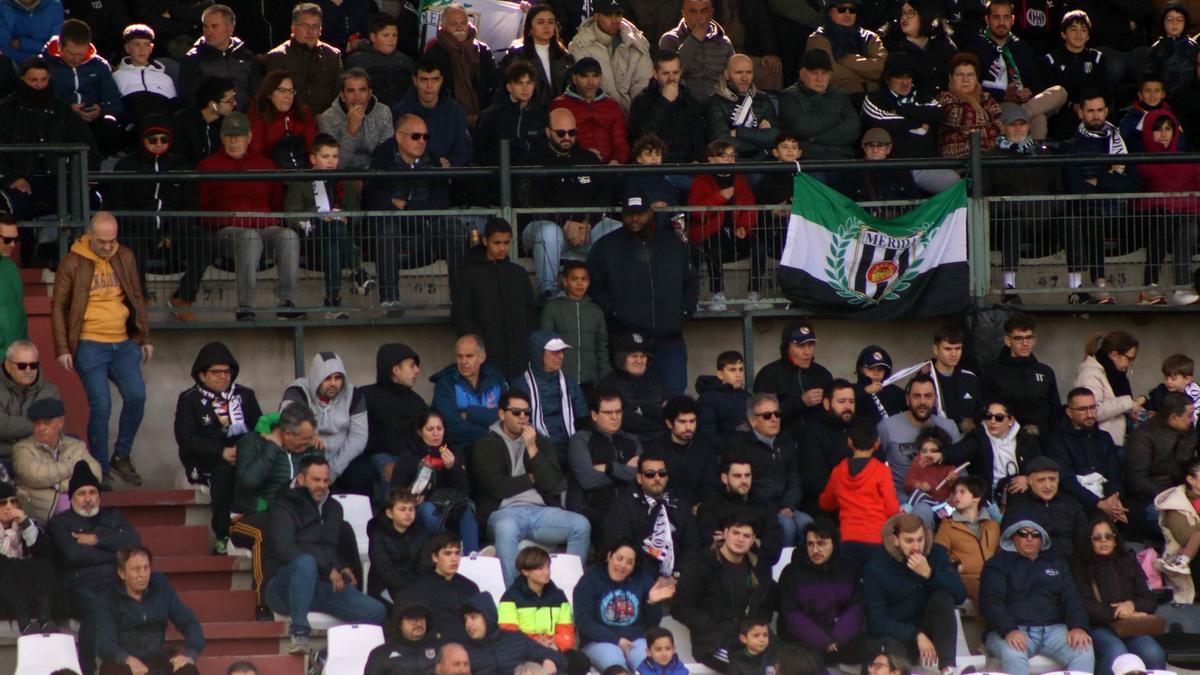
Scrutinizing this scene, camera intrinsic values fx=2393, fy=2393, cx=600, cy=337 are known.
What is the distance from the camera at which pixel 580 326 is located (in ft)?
51.7

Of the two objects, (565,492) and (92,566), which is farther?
(565,492)

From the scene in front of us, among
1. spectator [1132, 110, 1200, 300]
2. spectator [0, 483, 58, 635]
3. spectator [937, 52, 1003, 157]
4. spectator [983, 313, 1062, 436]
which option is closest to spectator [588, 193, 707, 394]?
spectator [983, 313, 1062, 436]

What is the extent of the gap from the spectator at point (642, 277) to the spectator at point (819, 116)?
169cm

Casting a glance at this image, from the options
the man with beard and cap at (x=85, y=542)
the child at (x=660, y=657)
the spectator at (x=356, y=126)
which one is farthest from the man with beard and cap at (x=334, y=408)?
the child at (x=660, y=657)

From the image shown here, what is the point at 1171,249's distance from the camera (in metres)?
16.9

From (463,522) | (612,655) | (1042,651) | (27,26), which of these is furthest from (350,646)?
(27,26)

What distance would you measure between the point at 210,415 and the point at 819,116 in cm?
504

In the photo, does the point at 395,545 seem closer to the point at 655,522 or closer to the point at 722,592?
the point at 655,522

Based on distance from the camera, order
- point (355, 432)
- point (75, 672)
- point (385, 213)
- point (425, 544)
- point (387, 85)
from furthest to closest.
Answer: point (387, 85) < point (385, 213) < point (355, 432) < point (425, 544) < point (75, 672)

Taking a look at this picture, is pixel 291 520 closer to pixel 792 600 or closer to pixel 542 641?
pixel 542 641

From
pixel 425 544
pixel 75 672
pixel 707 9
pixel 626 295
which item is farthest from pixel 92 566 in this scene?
pixel 707 9

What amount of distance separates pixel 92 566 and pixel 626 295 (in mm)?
4061

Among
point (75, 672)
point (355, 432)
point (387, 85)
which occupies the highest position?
point (387, 85)

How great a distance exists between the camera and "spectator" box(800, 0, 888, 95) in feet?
58.8
